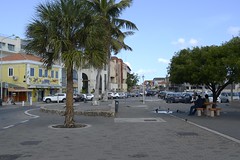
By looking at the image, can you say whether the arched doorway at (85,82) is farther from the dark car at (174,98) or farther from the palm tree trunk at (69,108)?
the palm tree trunk at (69,108)

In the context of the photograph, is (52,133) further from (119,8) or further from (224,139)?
(119,8)

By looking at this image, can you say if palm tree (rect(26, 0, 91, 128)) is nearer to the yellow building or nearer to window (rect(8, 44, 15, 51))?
the yellow building

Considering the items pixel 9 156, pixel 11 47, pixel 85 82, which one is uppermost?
pixel 11 47

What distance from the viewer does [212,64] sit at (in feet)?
74.3

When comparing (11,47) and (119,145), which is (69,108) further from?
(11,47)

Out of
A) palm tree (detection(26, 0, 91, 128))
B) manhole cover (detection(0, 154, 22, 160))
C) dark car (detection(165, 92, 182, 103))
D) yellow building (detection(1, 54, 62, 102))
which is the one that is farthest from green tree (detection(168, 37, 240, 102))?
yellow building (detection(1, 54, 62, 102))

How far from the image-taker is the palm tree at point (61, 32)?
16203 millimetres

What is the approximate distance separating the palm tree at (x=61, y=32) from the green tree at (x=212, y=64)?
931 centimetres

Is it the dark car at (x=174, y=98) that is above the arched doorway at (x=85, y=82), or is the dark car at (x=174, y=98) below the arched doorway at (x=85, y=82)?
below

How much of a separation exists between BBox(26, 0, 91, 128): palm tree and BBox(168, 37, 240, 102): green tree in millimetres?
9308

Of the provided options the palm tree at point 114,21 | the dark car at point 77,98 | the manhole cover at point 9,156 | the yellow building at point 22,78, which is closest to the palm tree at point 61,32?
the manhole cover at point 9,156

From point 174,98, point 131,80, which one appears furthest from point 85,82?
point 131,80

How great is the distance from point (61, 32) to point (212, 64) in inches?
410

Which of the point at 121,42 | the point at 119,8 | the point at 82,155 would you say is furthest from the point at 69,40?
the point at 121,42
